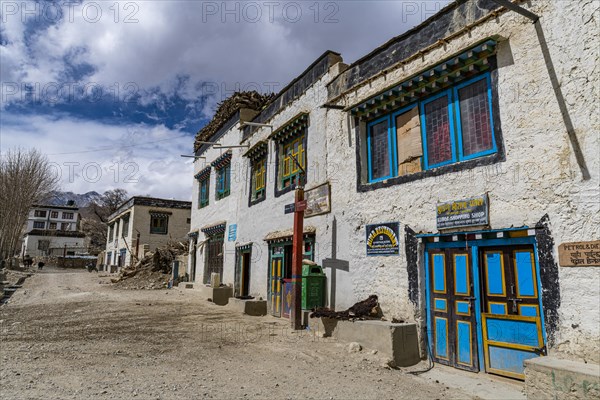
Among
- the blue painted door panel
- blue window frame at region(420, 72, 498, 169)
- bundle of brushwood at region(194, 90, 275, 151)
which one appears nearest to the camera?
the blue painted door panel

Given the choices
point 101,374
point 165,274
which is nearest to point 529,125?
point 101,374

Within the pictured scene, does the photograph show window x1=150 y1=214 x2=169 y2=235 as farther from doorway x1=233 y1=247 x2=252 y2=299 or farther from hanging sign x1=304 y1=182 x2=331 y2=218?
hanging sign x1=304 y1=182 x2=331 y2=218

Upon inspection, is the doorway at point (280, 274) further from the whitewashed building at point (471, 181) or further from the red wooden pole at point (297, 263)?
the whitewashed building at point (471, 181)

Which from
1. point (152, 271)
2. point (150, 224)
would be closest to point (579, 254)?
point (152, 271)

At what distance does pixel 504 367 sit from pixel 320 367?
2.60m

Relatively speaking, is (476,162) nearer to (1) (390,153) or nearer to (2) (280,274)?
(1) (390,153)

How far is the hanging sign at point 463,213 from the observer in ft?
19.6

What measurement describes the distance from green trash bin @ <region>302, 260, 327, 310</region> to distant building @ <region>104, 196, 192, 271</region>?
76.4 ft

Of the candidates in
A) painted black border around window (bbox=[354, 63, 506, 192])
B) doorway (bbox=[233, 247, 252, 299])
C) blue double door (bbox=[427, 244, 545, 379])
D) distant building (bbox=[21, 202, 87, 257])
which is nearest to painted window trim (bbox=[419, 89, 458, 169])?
painted black border around window (bbox=[354, 63, 506, 192])

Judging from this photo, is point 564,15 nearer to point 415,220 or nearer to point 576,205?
point 576,205

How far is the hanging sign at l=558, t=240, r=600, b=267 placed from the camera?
15.5ft

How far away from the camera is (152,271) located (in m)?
23.2

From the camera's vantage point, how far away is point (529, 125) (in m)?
5.56

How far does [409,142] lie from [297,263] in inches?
147
